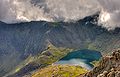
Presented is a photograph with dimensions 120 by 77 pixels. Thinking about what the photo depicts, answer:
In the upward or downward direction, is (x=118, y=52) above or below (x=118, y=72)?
above

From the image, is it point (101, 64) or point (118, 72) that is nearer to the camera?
point (118, 72)

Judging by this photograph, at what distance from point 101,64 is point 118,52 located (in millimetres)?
14331

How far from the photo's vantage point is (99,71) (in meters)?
162

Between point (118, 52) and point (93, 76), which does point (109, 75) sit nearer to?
point (118, 52)

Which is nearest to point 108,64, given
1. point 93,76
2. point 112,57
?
point 112,57

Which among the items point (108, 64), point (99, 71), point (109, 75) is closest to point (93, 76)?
point (99, 71)

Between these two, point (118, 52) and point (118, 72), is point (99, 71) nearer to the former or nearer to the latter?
point (118, 52)

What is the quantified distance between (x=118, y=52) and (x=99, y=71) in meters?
17.6

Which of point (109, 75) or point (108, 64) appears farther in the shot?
point (108, 64)

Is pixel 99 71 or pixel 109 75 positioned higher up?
pixel 99 71

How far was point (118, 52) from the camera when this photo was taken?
15012 centimetres

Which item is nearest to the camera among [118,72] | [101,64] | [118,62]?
[118,72]

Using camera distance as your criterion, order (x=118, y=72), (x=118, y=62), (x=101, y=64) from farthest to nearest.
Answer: (x=101, y=64) → (x=118, y=62) → (x=118, y=72)

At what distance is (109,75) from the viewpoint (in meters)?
131
